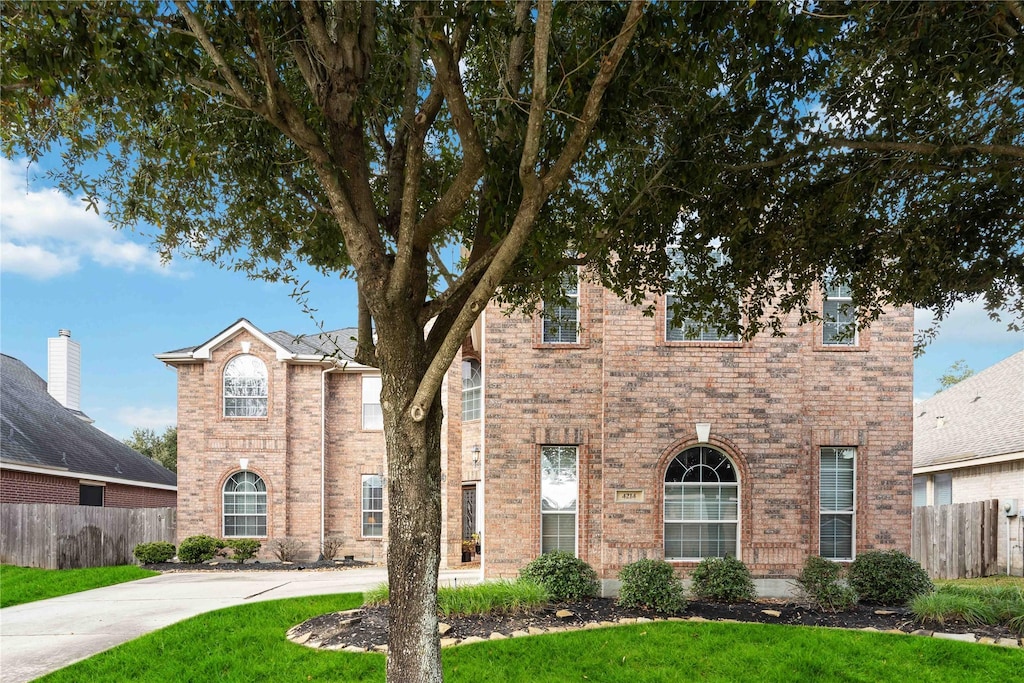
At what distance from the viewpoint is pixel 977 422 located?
68.7 ft

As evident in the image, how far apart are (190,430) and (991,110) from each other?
784 inches

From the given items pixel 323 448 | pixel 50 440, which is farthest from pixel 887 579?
pixel 50 440

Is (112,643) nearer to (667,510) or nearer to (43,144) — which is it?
(43,144)

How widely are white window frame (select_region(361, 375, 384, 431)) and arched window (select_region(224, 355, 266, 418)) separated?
9.15ft

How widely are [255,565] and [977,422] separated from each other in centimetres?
2106

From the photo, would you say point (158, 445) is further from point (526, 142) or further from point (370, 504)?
point (526, 142)

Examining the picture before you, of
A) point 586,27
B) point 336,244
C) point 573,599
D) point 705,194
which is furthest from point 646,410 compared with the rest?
point 586,27

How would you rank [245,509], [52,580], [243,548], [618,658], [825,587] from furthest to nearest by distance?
[245,509] < [243,548] < [52,580] < [825,587] < [618,658]

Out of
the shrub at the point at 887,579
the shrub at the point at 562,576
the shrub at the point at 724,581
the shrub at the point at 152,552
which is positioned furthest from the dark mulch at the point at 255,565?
the shrub at the point at 887,579

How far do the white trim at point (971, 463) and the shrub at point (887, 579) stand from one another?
8.69 m

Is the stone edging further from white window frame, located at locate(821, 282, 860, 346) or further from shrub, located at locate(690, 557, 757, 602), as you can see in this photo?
white window frame, located at locate(821, 282, 860, 346)

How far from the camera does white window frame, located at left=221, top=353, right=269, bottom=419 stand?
65.9 feet

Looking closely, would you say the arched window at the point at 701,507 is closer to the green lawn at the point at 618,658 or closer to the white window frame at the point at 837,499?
the white window frame at the point at 837,499

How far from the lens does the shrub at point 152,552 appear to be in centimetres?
1853
